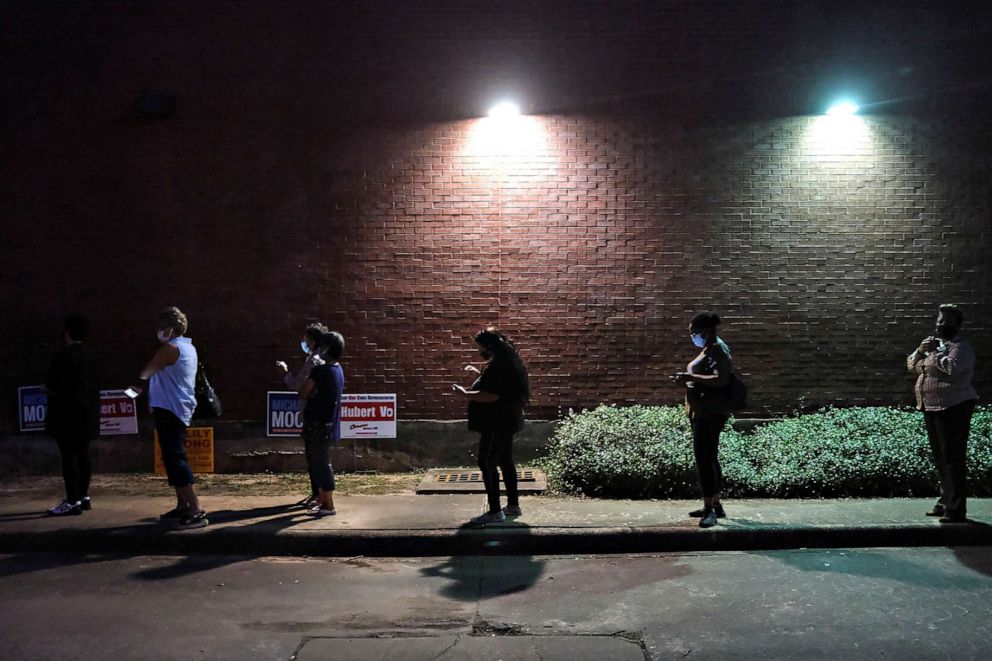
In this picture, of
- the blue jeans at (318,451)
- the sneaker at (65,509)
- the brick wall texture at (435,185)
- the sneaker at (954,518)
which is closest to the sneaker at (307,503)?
the blue jeans at (318,451)

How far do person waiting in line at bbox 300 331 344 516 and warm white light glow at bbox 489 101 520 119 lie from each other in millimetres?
3957

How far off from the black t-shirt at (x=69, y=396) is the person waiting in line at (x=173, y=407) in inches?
36.4

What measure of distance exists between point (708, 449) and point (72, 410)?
5867 mm

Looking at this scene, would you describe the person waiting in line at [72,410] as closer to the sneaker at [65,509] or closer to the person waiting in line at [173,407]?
the sneaker at [65,509]

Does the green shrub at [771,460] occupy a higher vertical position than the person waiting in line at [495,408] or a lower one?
lower

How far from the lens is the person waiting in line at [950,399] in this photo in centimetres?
681

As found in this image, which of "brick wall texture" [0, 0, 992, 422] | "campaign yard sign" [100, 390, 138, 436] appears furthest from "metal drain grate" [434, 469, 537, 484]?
"campaign yard sign" [100, 390, 138, 436]

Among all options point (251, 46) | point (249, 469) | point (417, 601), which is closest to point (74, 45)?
point (251, 46)

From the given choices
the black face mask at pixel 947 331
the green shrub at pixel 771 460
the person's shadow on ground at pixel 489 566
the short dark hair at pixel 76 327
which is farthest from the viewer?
the green shrub at pixel 771 460

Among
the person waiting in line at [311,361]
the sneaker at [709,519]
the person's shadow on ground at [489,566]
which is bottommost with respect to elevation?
the person's shadow on ground at [489,566]

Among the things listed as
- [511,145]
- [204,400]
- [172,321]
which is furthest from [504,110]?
[204,400]

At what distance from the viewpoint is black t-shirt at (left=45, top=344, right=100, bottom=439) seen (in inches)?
297

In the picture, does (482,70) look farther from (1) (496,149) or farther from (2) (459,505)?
(2) (459,505)

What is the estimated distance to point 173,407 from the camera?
23.0 ft
